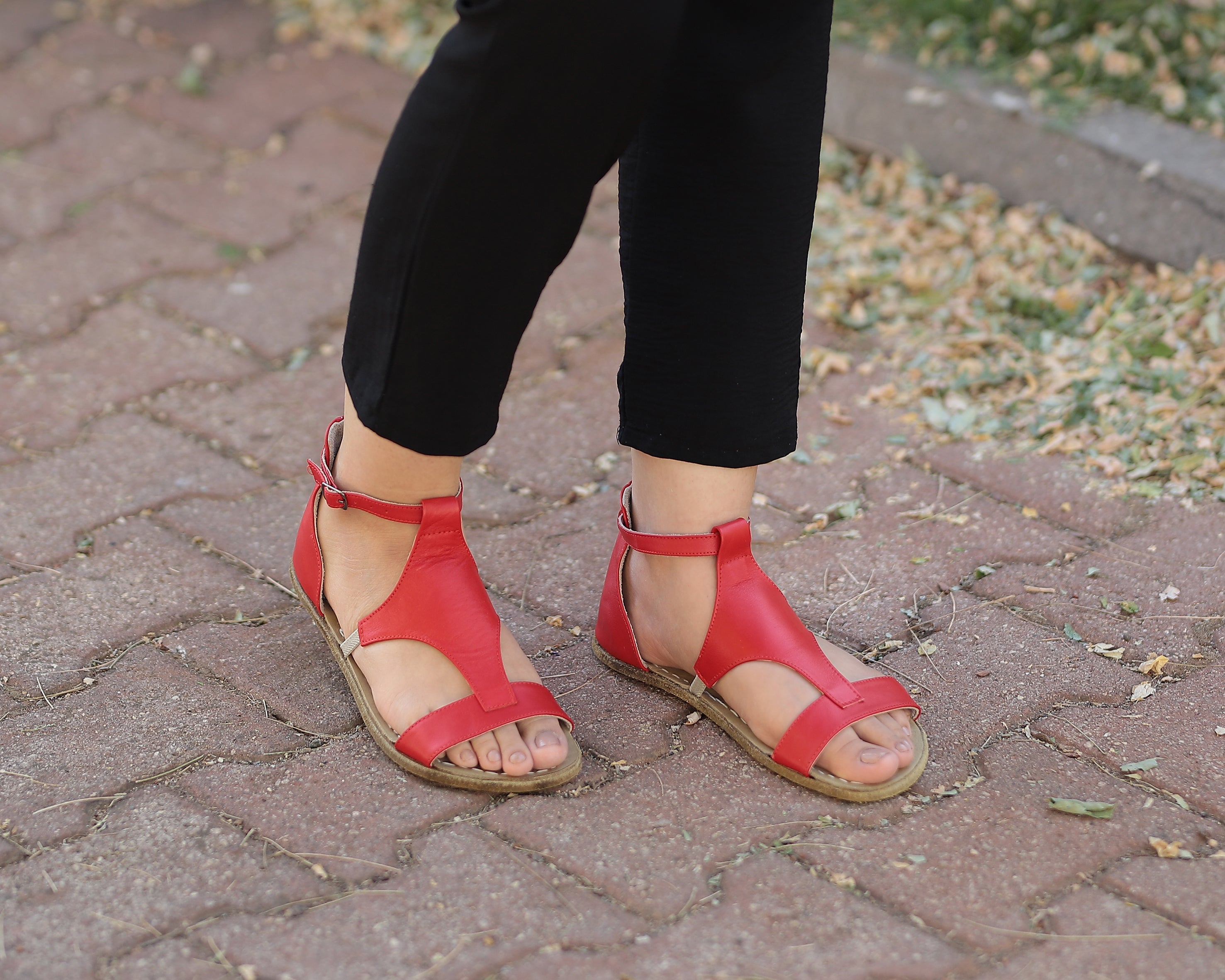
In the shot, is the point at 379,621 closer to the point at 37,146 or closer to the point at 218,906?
the point at 218,906

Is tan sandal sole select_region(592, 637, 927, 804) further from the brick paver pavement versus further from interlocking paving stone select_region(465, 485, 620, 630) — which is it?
interlocking paving stone select_region(465, 485, 620, 630)

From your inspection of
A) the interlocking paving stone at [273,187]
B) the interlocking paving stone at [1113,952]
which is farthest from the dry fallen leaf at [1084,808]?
the interlocking paving stone at [273,187]

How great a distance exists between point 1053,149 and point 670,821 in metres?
1.59

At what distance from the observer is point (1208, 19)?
8.07 ft

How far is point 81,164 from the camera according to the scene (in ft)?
8.19

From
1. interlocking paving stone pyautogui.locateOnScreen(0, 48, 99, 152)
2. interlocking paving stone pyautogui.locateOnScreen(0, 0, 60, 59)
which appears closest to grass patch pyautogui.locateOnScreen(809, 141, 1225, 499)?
interlocking paving stone pyautogui.locateOnScreen(0, 48, 99, 152)

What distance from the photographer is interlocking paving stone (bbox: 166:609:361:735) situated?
1272mm

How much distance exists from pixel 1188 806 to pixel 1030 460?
25.7 inches

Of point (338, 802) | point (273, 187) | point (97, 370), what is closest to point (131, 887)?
point (338, 802)

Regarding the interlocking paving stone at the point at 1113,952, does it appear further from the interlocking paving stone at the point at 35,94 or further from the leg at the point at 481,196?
the interlocking paving stone at the point at 35,94

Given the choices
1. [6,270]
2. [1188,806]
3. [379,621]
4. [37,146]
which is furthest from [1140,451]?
[37,146]

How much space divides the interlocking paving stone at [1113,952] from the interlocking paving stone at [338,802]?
0.48m

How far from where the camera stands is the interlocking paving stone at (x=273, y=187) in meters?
2.35

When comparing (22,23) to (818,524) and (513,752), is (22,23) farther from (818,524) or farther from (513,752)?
(513,752)
